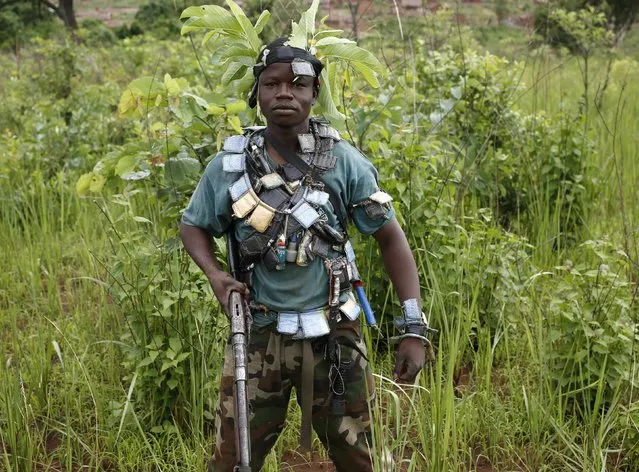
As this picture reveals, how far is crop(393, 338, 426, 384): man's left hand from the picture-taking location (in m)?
2.02

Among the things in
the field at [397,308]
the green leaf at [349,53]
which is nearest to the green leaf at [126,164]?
the field at [397,308]

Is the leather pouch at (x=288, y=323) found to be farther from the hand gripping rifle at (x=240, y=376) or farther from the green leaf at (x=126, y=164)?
the green leaf at (x=126, y=164)

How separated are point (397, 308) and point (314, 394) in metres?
1.37

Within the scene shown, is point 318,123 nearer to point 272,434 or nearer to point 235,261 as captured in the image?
point 235,261

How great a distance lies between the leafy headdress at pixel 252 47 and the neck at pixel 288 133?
0.13 meters

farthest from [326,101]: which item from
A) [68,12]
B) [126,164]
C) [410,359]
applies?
[68,12]

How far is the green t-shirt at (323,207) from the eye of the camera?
2.04m

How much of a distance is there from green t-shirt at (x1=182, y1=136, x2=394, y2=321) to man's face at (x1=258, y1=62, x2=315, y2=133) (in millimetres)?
147

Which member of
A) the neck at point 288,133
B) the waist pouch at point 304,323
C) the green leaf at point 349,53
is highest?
the green leaf at point 349,53

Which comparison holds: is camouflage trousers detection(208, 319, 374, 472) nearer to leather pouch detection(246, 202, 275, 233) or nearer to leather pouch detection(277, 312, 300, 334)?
leather pouch detection(277, 312, 300, 334)

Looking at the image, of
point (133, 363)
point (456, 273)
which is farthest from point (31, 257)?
point (456, 273)

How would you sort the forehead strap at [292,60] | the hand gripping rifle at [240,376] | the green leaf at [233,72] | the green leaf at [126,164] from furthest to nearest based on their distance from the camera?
1. the green leaf at [126,164]
2. the green leaf at [233,72]
3. the forehead strap at [292,60]
4. the hand gripping rifle at [240,376]

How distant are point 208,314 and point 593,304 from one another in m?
1.43

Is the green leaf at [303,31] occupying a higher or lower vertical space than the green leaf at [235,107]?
higher
